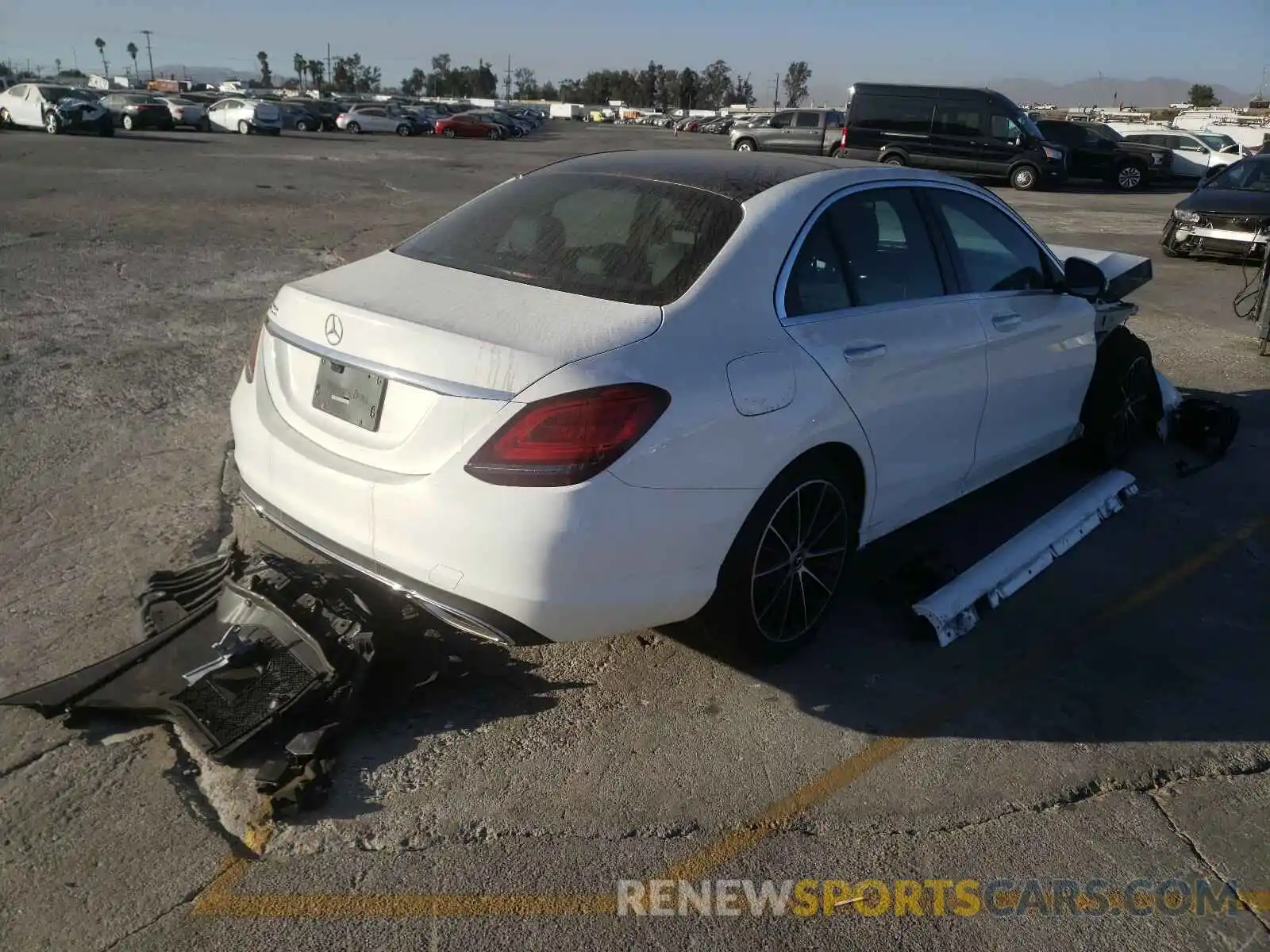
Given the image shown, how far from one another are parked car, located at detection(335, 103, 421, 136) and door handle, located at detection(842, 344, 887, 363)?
52.0 metres

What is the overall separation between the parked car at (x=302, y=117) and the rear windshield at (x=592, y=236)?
50.7 m

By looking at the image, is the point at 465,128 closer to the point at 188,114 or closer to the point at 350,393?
the point at 188,114

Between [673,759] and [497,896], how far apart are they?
0.77 meters

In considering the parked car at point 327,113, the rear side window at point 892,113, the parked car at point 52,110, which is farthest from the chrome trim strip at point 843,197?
the parked car at point 327,113

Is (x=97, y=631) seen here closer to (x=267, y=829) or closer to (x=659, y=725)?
(x=267, y=829)

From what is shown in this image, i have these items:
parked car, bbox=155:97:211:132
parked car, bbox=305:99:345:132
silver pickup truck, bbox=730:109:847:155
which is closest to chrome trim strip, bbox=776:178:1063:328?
silver pickup truck, bbox=730:109:847:155

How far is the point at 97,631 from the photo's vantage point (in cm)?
361

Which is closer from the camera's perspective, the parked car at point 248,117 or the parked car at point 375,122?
the parked car at point 248,117

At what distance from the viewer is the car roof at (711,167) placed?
3.72 meters

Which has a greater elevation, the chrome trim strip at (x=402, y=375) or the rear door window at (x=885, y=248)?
the rear door window at (x=885, y=248)

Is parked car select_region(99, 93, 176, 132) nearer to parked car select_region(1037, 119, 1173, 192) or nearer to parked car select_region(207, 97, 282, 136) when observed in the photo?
parked car select_region(207, 97, 282, 136)

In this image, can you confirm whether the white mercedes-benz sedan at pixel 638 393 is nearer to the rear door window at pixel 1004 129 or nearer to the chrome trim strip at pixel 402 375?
the chrome trim strip at pixel 402 375

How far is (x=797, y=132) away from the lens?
3181 cm

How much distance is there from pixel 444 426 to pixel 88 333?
575cm
